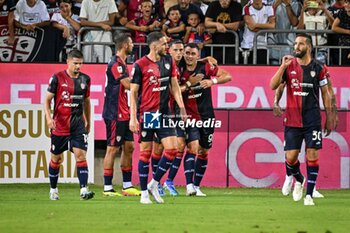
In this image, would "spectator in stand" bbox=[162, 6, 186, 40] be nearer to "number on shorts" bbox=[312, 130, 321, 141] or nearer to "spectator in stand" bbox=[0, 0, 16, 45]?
"spectator in stand" bbox=[0, 0, 16, 45]

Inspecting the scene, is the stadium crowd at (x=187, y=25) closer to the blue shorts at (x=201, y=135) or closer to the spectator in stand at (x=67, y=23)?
the spectator in stand at (x=67, y=23)

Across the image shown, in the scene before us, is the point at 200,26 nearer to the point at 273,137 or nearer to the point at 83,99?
the point at 273,137

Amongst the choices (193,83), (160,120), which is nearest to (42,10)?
(193,83)

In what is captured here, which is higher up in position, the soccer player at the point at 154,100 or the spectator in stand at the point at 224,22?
the spectator in stand at the point at 224,22

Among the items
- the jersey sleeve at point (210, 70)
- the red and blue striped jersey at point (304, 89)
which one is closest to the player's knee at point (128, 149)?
the jersey sleeve at point (210, 70)

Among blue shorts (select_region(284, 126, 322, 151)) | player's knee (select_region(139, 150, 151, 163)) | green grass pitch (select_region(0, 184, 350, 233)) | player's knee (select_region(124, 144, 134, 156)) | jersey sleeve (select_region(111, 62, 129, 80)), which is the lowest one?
green grass pitch (select_region(0, 184, 350, 233))

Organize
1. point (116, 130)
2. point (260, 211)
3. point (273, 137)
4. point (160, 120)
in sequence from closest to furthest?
point (260, 211), point (160, 120), point (116, 130), point (273, 137)

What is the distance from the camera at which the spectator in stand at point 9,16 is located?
2398 cm

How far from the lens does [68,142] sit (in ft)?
62.2

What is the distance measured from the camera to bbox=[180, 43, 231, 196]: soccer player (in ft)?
68.0

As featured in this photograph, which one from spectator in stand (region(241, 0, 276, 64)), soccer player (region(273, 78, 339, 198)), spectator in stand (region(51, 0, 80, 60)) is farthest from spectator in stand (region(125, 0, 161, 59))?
soccer player (region(273, 78, 339, 198))

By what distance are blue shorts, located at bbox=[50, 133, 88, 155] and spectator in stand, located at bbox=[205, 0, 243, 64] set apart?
6.07m

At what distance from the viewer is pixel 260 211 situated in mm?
16688

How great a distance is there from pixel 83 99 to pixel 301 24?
7278 millimetres
